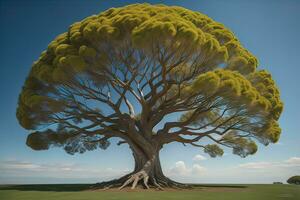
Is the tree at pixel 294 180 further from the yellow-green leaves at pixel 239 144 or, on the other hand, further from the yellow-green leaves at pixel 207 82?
the yellow-green leaves at pixel 207 82

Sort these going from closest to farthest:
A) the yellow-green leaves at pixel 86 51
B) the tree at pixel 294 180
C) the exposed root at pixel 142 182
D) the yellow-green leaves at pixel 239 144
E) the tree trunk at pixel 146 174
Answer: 1. the yellow-green leaves at pixel 86 51
2. the exposed root at pixel 142 182
3. the tree trunk at pixel 146 174
4. the yellow-green leaves at pixel 239 144
5. the tree at pixel 294 180

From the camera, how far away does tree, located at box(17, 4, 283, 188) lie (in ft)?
55.0

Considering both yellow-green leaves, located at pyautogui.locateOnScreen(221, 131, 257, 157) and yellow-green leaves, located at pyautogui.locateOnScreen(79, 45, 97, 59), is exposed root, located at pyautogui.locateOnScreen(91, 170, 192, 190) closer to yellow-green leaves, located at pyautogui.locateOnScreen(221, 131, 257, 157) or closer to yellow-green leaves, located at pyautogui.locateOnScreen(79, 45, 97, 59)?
yellow-green leaves, located at pyautogui.locateOnScreen(221, 131, 257, 157)

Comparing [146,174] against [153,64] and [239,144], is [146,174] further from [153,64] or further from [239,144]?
[239,144]

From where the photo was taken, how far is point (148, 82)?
20094 mm

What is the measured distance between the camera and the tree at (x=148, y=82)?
16.8 metres

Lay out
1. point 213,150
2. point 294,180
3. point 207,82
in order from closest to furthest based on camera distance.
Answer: point 207,82
point 213,150
point 294,180

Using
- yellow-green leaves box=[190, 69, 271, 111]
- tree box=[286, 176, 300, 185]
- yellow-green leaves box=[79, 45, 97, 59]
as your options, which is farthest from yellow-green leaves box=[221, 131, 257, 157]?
yellow-green leaves box=[79, 45, 97, 59]

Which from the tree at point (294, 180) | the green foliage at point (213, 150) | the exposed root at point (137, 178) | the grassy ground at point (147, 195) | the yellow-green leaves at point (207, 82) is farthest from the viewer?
the tree at point (294, 180)

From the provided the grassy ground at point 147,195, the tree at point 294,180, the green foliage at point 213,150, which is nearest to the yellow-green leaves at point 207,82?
the grassy ground at point 147,195

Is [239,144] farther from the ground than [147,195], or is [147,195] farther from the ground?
[239,144]

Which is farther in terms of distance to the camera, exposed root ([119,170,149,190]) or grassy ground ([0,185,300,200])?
exposed root ([119,170,149,190])

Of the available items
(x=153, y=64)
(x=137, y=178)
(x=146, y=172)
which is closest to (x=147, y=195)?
(x=137, y=178)

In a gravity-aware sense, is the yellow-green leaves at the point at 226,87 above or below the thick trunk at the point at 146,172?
above
